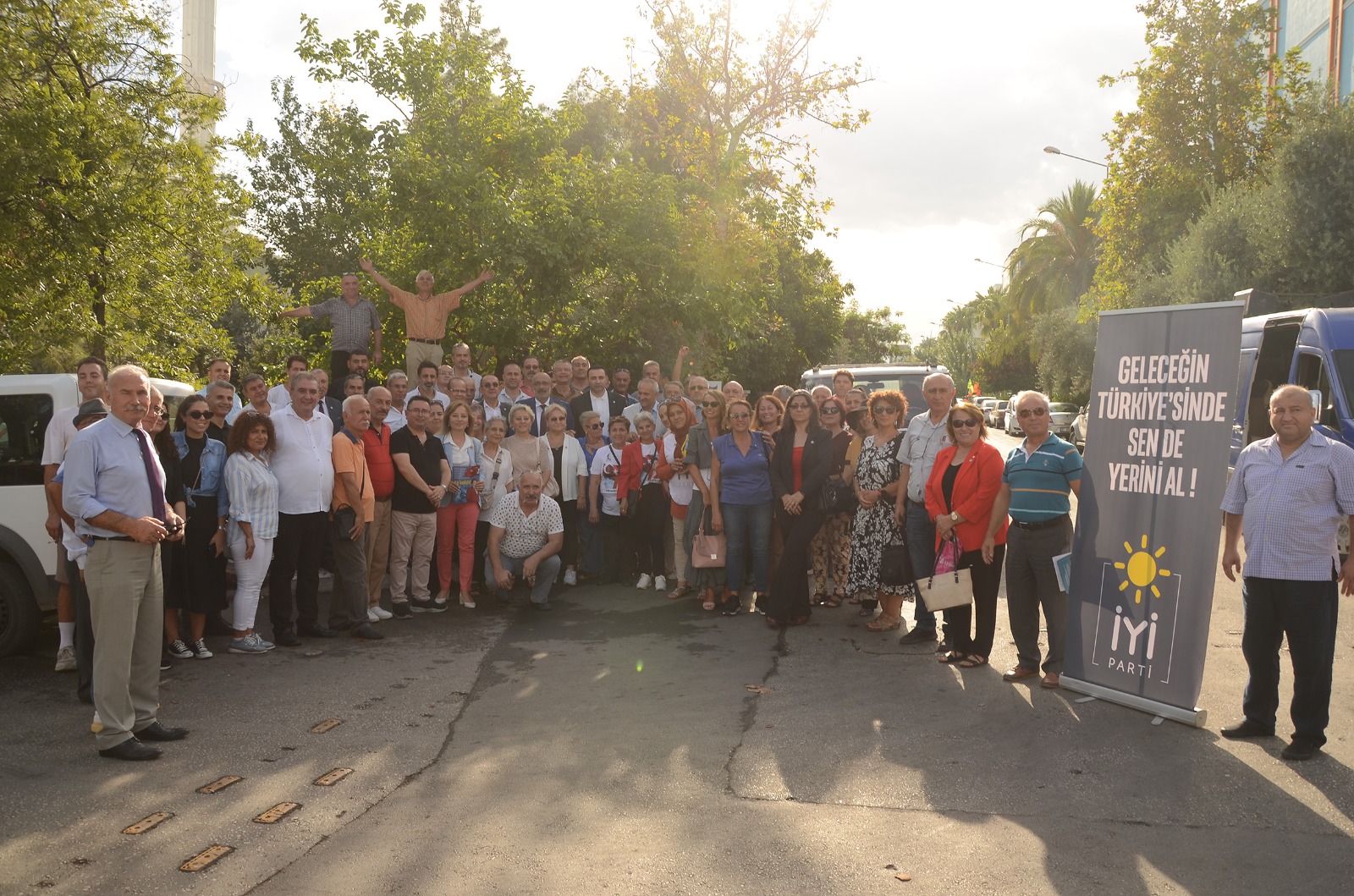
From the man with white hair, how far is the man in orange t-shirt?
422 centimetres

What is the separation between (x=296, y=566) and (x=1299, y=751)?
677 cm

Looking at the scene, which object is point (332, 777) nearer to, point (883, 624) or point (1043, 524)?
point (1043, 524)

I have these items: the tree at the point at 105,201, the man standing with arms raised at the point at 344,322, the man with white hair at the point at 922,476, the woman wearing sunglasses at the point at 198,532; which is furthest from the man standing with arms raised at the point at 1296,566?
the tree at the point at 105,201

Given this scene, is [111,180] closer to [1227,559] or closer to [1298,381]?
[1227,559]

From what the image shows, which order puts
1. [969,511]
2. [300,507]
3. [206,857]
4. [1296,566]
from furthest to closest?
[300,507] < [969,511] < [1296,566] < [206,857]

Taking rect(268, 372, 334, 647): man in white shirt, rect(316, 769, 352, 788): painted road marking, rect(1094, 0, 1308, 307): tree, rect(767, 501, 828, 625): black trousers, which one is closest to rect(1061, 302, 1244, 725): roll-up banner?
rect(767, 501, 828, 625): black trousers

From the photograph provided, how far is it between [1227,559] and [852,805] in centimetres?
277

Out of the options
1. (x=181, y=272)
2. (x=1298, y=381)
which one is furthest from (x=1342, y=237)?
(x=181, y=272)

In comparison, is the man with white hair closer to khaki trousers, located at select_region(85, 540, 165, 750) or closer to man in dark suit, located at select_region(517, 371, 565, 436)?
man in dark suit, located at select_region(517, 371, 565, 436)

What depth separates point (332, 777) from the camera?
5.49m

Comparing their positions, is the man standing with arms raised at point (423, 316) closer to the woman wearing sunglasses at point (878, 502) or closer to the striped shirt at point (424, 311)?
the striped shirt at point (424, 311)

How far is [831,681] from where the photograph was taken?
7.39 metres

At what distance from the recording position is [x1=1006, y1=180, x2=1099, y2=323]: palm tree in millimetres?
55844

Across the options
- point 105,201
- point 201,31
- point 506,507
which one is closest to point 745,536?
point 506,507
